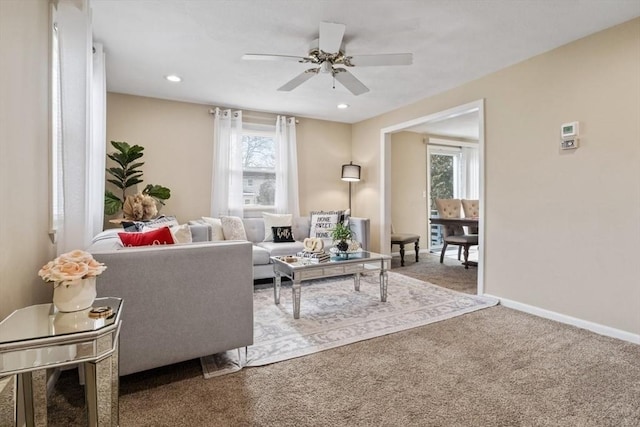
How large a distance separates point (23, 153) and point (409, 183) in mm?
5779

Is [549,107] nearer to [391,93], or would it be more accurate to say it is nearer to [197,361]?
[391,93]

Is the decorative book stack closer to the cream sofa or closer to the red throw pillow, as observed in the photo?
the cream sofa

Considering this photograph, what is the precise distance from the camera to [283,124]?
5148 millimetres

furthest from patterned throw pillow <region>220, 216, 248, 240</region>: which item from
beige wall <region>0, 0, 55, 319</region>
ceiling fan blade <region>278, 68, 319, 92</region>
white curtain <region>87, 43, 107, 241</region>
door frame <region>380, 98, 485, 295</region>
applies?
beige wall <region>0, 0, 55, 319</region>

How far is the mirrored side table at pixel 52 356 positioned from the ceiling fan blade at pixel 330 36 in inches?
83.2

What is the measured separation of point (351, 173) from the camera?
5371 mm

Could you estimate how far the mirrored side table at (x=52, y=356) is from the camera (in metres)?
1.02

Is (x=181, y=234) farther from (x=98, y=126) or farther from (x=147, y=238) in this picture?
(x=98, y=126)

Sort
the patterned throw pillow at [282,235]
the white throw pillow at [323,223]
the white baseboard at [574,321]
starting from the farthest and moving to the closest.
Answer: the white throw pillow at [323,223], the patterned throw pillow at [282,235], the white baseboard at [574,321]

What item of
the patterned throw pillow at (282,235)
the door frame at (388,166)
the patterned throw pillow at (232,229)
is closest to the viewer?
the door frame at (388,166)

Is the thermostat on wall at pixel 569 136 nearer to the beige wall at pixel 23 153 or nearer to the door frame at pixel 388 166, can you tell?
the door frame at pixel 388 166

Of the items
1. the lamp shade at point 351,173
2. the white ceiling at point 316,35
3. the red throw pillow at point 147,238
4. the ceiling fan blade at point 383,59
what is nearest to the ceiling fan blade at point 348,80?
the ceiling fan blade at point 383,59

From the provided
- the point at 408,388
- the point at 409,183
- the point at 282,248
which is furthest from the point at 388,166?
the point at 408,388

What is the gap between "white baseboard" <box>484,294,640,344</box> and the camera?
246 cm
